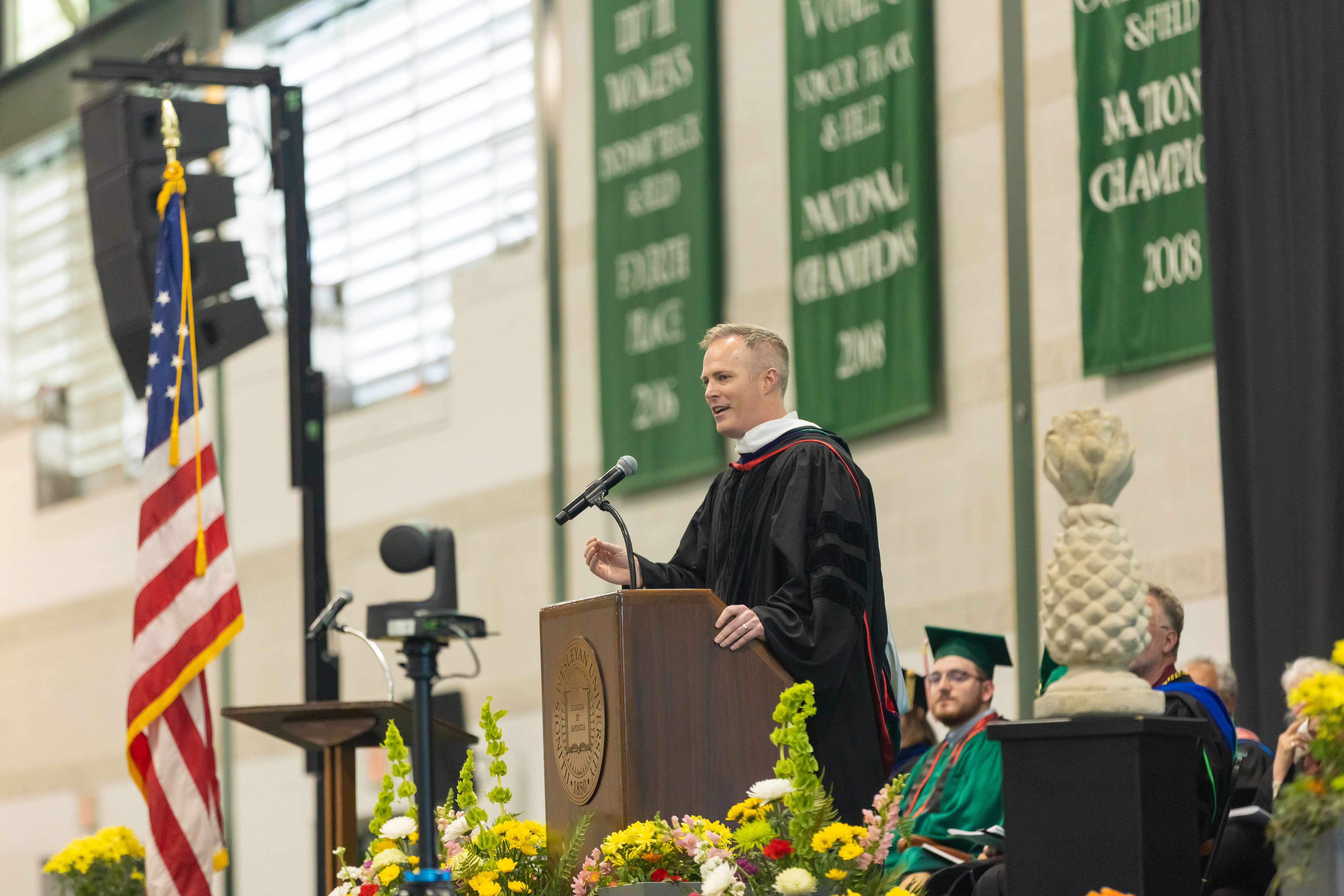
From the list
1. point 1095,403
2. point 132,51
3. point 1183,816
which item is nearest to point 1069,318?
point 1095,403

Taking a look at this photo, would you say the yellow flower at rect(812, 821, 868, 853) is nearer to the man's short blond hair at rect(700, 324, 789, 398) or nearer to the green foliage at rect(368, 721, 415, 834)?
the green foliage at rect(368, 721, 415, 834)

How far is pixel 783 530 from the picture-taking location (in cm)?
437

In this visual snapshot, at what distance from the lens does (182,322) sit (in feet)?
22.3

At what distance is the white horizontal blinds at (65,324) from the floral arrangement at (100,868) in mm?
Answer: 7207

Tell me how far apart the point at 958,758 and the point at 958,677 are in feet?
1.11

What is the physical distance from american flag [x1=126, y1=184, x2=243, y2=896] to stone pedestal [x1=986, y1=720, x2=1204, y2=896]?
3340 mm

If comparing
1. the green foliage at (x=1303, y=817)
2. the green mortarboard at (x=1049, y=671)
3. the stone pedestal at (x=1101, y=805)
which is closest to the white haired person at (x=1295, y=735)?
the stone pedestal at (x=1101, y=805)

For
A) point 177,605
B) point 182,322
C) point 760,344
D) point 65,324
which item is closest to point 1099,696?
point 760,344

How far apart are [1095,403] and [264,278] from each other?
7.35 meters

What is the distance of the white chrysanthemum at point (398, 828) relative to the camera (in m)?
4.37

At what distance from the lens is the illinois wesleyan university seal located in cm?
412

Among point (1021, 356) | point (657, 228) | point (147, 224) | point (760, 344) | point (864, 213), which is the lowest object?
point (760, 344)

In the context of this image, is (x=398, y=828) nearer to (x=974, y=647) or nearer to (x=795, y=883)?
Answer: (x=795, y=883)

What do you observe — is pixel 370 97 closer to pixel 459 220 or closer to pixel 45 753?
pixel 459 220
